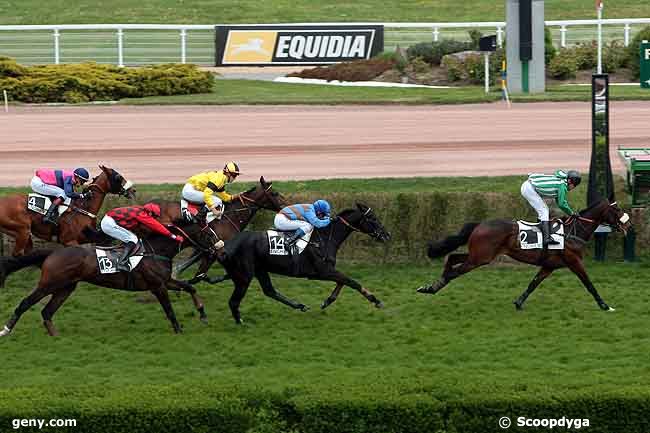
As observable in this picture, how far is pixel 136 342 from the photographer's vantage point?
43.4ft

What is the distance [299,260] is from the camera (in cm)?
1421

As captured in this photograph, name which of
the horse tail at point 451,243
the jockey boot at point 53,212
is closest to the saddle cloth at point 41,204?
the jockey boot at point 53,212

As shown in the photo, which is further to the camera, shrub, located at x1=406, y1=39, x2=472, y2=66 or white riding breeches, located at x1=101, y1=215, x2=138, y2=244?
shrub, located at x1=406, y1=39, x2=472, y2=66

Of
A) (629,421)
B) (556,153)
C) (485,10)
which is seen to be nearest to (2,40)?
(485,10)

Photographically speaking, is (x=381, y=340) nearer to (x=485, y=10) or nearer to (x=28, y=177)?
(x=28, y=177)

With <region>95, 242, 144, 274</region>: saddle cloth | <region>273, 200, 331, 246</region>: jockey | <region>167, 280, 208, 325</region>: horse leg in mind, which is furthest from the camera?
<region>273, 200, 331, 246</region>: jockey

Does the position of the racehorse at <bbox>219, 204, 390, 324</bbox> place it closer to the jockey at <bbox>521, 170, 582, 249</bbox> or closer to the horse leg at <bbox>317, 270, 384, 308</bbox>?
the horse leg at <bbox>317, 270, 384, 308</bbox>

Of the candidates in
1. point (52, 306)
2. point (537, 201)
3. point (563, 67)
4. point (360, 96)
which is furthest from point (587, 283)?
point (563, 67)

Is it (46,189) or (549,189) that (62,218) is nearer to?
(46,189)

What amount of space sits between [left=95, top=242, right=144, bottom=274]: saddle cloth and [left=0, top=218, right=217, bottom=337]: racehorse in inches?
1.6

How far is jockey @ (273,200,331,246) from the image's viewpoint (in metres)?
14.2

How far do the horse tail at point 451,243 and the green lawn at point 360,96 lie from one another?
1365 cm

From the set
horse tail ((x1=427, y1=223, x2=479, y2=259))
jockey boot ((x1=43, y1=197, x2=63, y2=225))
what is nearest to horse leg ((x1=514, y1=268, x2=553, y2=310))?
horse tail ((x1=427, y1=223, x2=479, y2=259))

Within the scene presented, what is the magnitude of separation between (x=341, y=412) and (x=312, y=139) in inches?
575
